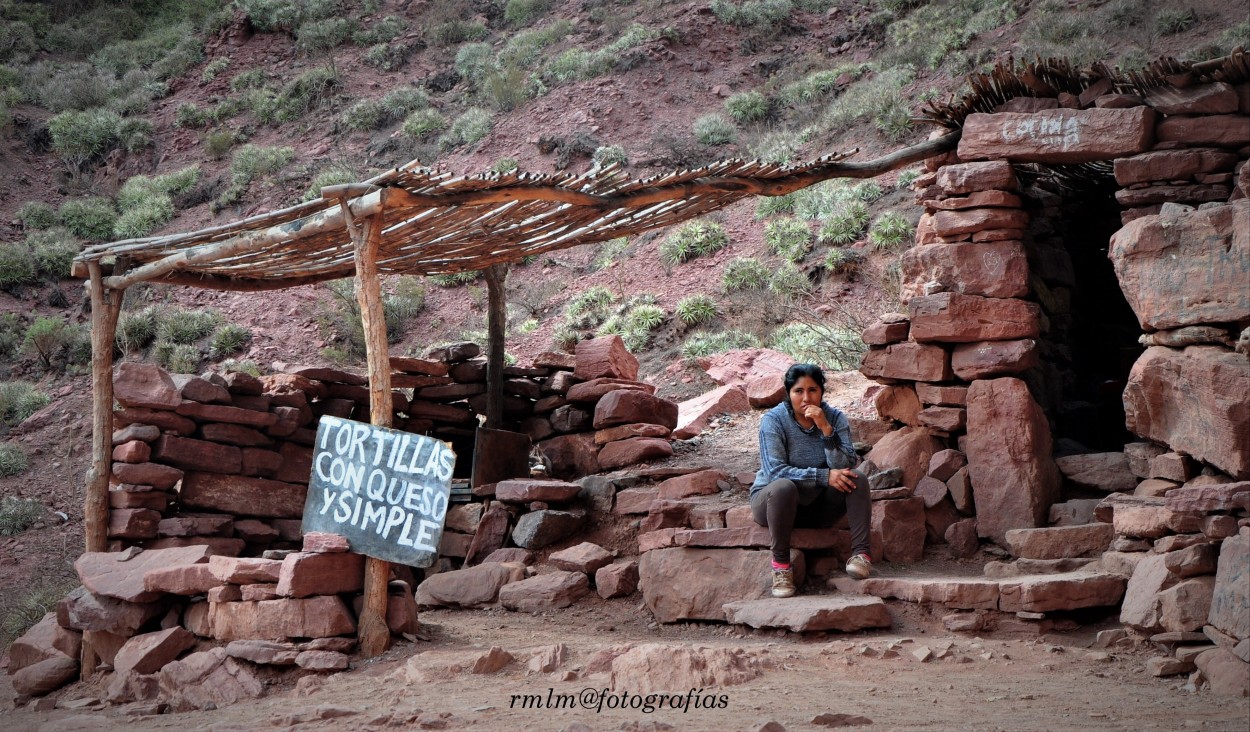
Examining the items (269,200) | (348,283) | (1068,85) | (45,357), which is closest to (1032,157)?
(1068,85)

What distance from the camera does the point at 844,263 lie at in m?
15.7

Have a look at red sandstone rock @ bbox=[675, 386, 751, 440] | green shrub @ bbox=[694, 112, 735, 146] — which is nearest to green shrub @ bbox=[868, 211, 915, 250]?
red sandstone rock @ bbox=[675, 386, 751, 440]

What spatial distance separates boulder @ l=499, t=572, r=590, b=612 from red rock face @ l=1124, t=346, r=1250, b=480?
371 centimetres

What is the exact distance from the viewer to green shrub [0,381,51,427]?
15648 mm

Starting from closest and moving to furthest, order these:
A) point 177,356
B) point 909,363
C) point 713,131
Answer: point 909,363
point 177,356
point 713,131

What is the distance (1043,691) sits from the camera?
14.5 feet

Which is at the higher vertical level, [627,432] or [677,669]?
[627,432]

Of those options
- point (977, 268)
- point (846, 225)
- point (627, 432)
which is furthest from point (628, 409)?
point (846, 225)

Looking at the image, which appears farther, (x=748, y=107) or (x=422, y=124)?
(x=422, y=124)

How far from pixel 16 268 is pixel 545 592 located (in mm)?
17080

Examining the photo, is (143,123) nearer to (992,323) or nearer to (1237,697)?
(992,323)

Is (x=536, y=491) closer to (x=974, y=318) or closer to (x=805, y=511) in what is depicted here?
(x=805, y=511)

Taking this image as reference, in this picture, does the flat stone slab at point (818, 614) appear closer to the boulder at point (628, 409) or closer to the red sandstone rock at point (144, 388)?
the boulder at point (628, 409)

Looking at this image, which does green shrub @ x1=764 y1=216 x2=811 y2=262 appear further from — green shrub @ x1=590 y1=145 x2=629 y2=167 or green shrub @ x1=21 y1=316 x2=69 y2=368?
green shrub @ x1=21 y1=316 x2=69 y2=368
